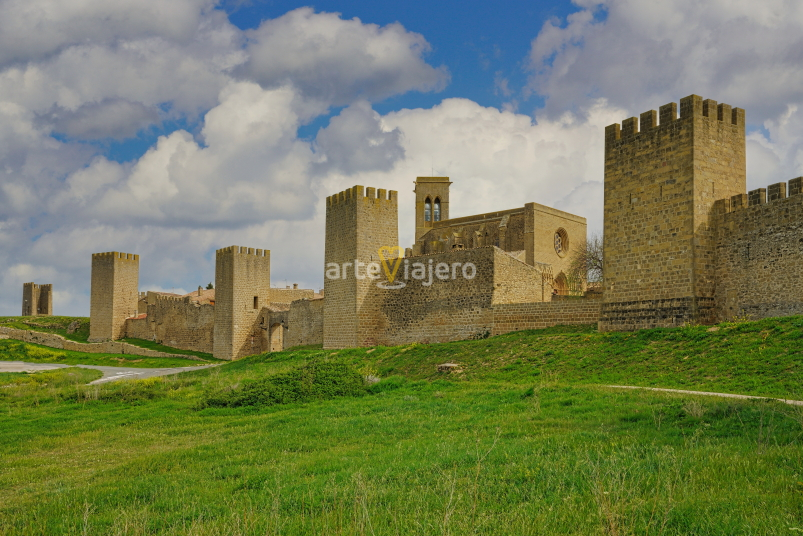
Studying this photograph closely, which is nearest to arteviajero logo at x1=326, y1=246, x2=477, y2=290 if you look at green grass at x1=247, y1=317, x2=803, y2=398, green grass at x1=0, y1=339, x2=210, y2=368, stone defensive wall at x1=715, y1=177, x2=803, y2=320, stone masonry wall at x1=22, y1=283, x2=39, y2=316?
green grass at x1=247, y1=317, x2=803, y2=398

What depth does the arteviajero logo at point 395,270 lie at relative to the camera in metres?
26.3

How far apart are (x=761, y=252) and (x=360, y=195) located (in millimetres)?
17173

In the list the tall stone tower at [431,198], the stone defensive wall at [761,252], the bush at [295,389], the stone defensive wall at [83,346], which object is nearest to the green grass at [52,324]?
the stone defensive wall at [83,346]

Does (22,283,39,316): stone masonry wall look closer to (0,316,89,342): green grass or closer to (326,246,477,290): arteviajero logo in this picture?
(0,316,89,342): green grass

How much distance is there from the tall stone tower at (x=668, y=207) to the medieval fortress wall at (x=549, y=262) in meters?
0.04

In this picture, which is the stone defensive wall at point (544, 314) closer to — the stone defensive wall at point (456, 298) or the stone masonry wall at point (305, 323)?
the stone defensive wall at point (456, 298)

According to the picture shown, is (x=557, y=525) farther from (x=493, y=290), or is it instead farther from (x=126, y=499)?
(x=493, y=290)

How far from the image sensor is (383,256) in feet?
96.0

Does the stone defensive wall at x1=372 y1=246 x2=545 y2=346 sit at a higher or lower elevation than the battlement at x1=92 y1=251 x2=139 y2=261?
lower

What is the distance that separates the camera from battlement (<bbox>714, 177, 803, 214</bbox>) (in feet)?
50.5

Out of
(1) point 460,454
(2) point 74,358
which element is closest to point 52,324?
(2) point 74,358

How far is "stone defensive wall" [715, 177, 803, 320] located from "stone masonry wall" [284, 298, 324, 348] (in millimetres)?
21678

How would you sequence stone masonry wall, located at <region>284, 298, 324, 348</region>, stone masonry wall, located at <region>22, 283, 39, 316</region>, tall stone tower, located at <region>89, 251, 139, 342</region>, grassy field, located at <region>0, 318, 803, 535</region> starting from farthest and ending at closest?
stone masonry wall, located at <region>22, 283, 39, 316</region>, tall stone tower, located at <region>89, 251, 139, 342</region>, stone masonry wall, located at <region>284, 298, 324, 348</region>, grassy field, located at <region>0, 318, 803, 535</region>

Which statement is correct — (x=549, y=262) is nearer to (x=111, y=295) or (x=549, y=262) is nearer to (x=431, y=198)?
(x=431, y=198)
